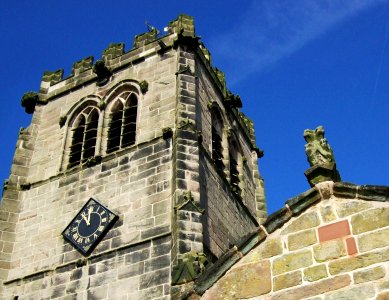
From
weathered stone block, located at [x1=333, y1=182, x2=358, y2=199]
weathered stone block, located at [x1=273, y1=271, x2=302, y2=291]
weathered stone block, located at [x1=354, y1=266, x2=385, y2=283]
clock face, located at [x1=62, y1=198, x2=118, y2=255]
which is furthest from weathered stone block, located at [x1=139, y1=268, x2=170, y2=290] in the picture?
weathered stone block, located at [x1=354, y1=266, x2=385, y2=283]

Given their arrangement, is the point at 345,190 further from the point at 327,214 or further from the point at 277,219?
the point at 277,219

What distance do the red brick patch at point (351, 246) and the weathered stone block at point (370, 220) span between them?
0.32 ft

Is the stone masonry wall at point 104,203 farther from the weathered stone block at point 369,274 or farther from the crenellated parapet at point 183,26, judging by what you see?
the weathered stone block at point 369,274

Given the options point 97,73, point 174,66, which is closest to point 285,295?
point 174,66

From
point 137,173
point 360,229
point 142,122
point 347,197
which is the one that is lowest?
point 360,229

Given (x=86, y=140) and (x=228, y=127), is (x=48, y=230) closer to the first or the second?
(x=86, y=140)

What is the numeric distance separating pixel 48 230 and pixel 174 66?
5273mm

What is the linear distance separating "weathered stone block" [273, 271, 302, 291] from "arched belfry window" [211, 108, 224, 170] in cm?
818

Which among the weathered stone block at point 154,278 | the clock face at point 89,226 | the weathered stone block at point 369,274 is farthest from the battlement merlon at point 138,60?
the weathered stone block at point 369,274

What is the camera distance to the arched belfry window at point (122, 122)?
1486 centimetres

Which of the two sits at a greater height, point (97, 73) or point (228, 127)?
point (97, 73)

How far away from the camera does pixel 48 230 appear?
13516mm

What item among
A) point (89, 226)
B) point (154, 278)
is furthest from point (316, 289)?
point (89, 226)

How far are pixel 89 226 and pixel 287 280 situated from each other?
6988 mm
